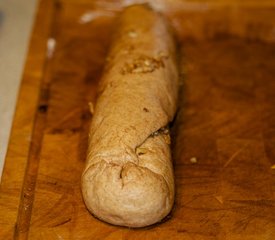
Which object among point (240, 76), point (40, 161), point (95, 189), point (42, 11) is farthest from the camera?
point (42, 11)

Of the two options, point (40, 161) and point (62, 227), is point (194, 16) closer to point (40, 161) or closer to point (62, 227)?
point (40, 161)

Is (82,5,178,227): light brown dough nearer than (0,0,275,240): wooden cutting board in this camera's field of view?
Yes

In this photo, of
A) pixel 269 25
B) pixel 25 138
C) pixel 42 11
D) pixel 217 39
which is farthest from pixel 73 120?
pixel 269 25

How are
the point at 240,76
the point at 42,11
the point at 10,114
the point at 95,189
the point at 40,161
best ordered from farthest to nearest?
the point at 42,11 < the point at 240,76 < the point at 10,114 < the point at 40,161 < the point at 95,189

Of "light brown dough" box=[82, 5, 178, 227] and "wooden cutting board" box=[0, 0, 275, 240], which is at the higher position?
"light brown dough" box=[82, 5, 178, 227]

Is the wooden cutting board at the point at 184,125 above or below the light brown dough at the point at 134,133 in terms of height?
below
